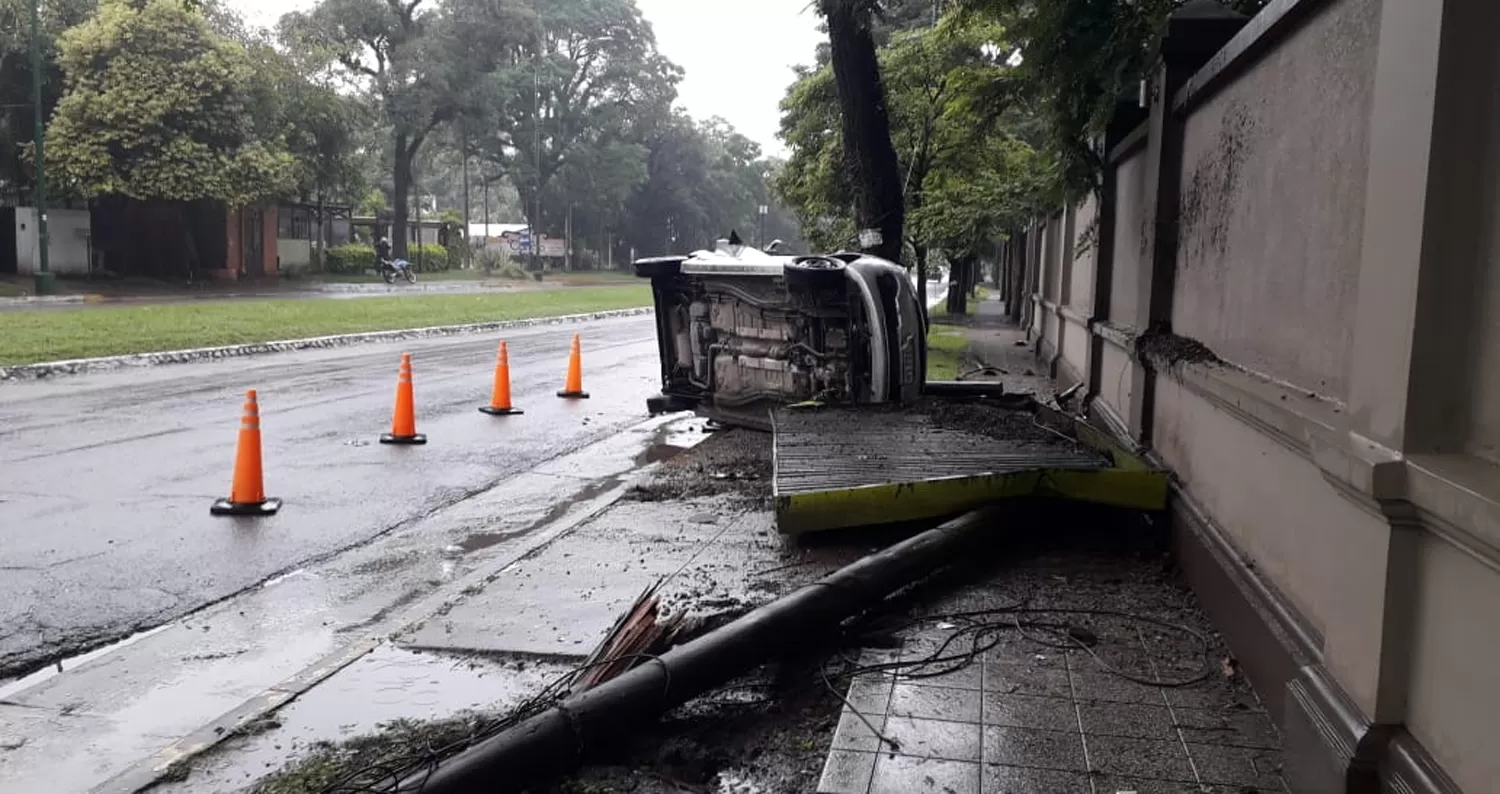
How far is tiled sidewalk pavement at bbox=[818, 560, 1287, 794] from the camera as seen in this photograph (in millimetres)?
3809

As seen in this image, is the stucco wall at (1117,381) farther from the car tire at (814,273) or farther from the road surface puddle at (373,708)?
the road surface puddle at (373,708)

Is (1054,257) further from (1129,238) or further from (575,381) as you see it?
(1129,238)

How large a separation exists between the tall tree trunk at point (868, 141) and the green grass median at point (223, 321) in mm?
11242

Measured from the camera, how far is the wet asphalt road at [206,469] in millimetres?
6590

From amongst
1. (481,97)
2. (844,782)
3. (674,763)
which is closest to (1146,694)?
(844,782)

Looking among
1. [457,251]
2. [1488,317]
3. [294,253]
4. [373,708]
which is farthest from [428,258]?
[1488,317]

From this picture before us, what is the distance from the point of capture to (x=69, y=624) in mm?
5996

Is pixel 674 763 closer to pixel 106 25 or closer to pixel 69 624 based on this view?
pixel 69 624

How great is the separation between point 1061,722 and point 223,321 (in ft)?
76.4

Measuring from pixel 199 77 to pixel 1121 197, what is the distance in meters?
36.8

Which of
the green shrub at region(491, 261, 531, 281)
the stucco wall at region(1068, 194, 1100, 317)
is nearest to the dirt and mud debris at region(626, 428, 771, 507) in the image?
the stucco wall at region(1068, 194, 1100, 317)

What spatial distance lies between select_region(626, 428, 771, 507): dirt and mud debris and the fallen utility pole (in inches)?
130

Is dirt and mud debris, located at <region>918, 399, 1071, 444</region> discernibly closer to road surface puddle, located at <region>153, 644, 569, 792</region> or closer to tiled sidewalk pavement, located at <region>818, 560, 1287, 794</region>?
tiled sidewalk pavement, located at <region>818, 560, 1287, 794</region>

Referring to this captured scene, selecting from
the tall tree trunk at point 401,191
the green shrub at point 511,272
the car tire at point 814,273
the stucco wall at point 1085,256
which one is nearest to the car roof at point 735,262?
the car tire at point 814,273
